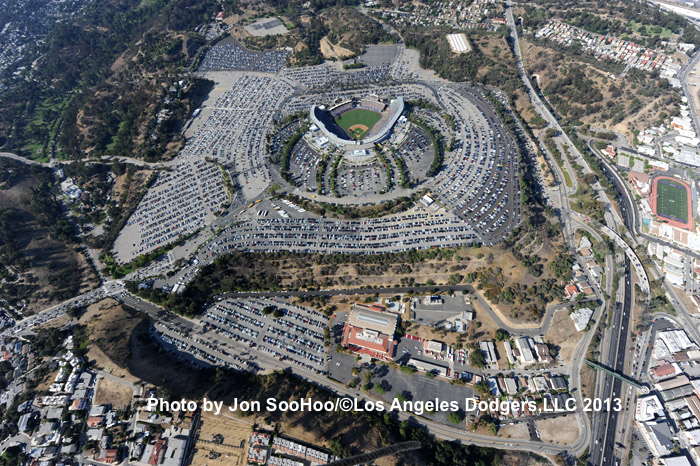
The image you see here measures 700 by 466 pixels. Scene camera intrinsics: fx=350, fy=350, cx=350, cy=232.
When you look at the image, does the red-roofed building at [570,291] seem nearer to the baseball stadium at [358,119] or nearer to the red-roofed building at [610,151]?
the red-roofed building at [610,151]

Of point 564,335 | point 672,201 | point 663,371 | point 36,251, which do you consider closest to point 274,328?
point 564,335

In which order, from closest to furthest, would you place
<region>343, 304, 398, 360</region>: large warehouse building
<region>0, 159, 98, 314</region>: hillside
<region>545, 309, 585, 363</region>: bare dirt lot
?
<region>343, 304, 398, 360</region>: large warehouse building < <region>545, 309, 585, 363</region>: bare dirt lot < <region>0, 159, 98, 314</region>: hillside

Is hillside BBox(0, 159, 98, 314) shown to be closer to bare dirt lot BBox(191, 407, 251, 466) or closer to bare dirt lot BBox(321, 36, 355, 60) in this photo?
bare dirt lot BBox(191, 407, 251, 466)

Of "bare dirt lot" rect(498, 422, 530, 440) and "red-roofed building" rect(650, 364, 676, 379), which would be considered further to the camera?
"red-roofed building" rect(650, 364, 676, 379)

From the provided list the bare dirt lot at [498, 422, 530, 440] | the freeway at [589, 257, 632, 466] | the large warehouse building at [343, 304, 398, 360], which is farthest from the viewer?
the large warehouse building at [343, 304, 398, 360]

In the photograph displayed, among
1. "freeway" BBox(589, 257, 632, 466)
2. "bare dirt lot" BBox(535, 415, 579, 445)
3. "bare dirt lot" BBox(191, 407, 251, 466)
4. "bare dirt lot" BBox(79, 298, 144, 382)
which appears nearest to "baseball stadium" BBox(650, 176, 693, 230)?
"freeway" BBox(589, 257, 632, 466)

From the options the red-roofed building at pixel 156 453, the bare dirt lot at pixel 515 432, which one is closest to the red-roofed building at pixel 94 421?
the red-roofed building at pixel 156 453

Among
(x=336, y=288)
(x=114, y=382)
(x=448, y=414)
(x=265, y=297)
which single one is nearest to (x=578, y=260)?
(x=448, y=414)

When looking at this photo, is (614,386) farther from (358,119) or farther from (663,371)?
(358,119)

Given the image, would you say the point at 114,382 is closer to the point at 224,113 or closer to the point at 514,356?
the point at 514,356
